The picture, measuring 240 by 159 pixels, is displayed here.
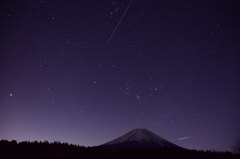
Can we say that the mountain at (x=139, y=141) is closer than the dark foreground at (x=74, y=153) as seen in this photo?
No

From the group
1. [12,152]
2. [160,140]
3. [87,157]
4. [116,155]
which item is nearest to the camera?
[12,152]

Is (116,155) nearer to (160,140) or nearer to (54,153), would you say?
(54,153)

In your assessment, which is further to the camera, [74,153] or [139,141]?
[139,141]

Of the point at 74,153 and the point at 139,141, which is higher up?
the point at 74,153

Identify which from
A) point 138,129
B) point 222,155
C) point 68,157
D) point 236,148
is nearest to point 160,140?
point 138,129

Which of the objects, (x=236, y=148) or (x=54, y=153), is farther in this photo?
(x=236, y=148)
